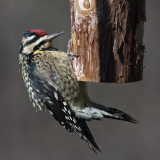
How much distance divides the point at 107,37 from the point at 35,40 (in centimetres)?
69

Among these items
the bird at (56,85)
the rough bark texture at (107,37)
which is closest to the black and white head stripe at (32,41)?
the bird at (56,85)

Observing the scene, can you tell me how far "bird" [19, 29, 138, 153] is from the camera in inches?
151

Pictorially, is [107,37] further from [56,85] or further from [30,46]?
[30,46]

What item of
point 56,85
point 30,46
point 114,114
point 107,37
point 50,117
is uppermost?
point 107,37

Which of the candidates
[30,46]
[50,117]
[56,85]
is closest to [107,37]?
[56,85]

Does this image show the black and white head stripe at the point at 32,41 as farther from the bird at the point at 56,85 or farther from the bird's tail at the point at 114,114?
the bird's tail at the point at 114,114

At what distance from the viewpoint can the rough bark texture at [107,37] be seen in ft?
11.7

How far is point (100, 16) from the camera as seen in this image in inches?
140

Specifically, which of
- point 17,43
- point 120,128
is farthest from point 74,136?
point 17,43

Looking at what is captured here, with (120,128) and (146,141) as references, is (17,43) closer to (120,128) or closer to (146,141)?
(120,128)

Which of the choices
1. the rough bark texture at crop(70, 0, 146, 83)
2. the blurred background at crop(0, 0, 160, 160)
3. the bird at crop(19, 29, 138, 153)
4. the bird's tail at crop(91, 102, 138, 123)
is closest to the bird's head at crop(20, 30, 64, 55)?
the bird at crop(19, 29, 138, 153)

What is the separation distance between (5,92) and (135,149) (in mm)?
2600

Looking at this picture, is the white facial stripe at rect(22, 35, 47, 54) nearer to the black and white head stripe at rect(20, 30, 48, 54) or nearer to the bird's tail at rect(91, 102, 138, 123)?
the black and white head stripe at rect(20, 30, 48, 54)

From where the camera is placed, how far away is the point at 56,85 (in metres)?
3.85
